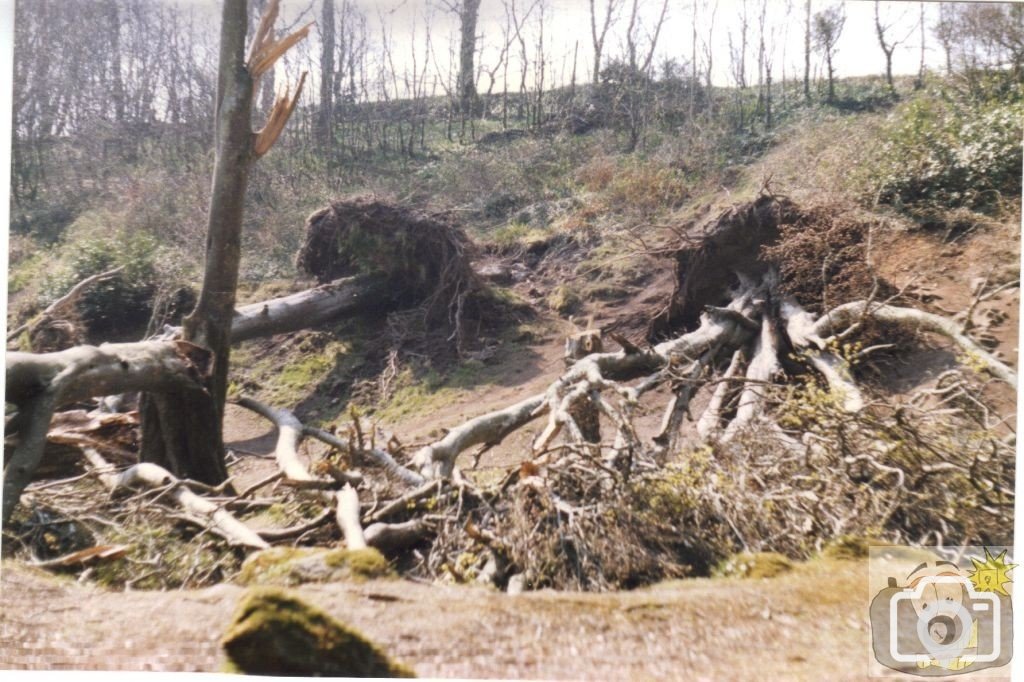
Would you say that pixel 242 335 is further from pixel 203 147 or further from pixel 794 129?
pixel 794 129

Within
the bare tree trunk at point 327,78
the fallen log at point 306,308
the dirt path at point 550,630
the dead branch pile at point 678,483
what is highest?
the bare tree trunk at point 327,78

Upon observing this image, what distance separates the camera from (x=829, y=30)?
14.1 feet

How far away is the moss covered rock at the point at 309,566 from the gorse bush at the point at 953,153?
3.98 meters

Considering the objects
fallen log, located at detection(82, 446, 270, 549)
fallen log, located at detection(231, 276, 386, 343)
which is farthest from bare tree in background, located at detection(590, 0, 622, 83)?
fallen log, located at detection(82, 446, 270, 549)

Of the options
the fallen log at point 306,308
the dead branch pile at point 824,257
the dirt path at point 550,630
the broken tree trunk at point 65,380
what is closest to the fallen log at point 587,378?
the dead branch pile at point 824,257

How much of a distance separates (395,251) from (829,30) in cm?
418

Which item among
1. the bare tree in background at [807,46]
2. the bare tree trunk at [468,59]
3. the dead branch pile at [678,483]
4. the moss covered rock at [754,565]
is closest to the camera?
the moss covered rock at [754,565]

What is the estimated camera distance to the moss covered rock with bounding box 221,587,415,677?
2.54 metres

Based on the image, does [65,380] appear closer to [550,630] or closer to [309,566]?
[309,566]

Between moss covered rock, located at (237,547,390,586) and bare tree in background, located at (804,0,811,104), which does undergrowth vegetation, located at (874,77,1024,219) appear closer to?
bare tree in background, located at (804,0,811,104)

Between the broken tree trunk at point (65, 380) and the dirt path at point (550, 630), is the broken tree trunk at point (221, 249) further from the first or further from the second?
the dirt path at point (550, 630)

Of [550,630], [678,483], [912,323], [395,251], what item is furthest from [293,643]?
[395,251]

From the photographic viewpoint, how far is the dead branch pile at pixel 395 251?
6.23 meters

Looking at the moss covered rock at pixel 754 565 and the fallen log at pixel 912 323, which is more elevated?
the fallen log at pixel 912 323
